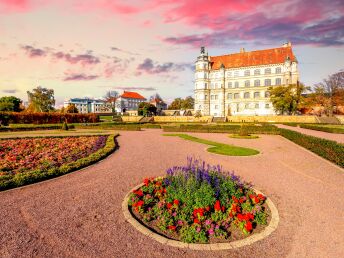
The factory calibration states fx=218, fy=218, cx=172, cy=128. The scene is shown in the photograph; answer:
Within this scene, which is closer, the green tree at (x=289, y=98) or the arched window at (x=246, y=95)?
the green tree at (x=289, y=98)

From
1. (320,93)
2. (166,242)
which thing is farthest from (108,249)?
(320,93)

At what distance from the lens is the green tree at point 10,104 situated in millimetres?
77438

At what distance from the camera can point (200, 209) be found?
6062 mm

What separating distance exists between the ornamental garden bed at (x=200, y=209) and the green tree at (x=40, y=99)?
80715 millimetres

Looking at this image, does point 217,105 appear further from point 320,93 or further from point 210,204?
point 210,204

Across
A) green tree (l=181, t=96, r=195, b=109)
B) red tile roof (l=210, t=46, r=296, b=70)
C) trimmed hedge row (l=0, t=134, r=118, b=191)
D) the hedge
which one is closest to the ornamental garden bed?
trimmed hedge row (l=0, t=134, r=118, b=191)

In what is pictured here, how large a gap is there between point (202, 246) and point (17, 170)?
1033cm

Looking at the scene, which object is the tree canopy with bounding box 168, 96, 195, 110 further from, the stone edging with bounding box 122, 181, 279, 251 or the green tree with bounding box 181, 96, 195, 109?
the stone edging with bounding box 122, 181, 279, 251

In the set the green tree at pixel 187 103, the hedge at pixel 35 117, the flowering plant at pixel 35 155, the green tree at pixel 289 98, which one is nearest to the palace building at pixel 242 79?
the green tree at pixel 289 98

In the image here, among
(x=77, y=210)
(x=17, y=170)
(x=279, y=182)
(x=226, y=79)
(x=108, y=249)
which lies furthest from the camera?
(x=226, y=79)

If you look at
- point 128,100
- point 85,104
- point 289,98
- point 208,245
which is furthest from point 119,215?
point 85,104

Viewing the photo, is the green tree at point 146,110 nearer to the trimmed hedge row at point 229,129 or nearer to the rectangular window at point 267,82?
the rectangular window at point 267,82

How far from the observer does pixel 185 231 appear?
557 cm

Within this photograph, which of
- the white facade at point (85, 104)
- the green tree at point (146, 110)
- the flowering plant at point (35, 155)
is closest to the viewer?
the flowering plant at point (35, 155)
